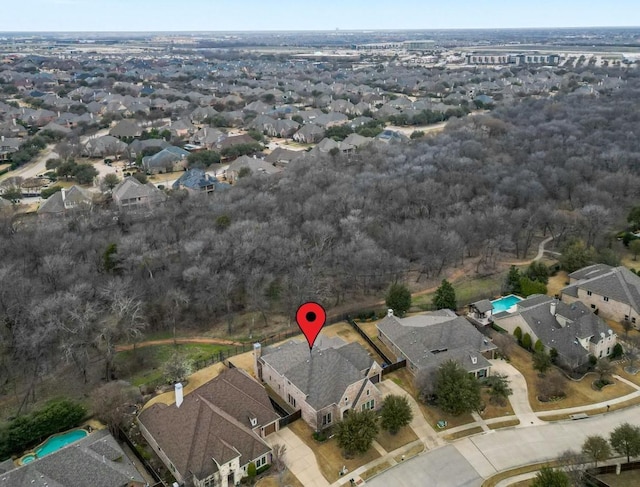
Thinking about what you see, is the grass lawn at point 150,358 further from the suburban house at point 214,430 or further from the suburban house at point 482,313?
the suburban house at point 482,313

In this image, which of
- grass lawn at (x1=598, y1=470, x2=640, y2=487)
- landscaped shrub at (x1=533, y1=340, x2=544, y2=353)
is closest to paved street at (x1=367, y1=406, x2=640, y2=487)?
grass lawn at (x1=598, y1=470, x2=640, y2=487)

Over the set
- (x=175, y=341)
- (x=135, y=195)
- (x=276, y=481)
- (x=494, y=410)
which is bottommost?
(x=175, y=341)

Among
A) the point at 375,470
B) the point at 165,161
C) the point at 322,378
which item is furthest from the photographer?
the point at 165,161

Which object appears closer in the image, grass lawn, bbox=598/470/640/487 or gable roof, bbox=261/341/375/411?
grass lawn, bbox=598/470/640/487

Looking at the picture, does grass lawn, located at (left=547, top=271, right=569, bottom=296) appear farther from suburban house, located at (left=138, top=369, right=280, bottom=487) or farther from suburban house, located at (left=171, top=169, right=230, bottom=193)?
suburban house, located at (left=171, top=169, right=230, bottom=193)

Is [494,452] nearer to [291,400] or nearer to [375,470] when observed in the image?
[375,470]

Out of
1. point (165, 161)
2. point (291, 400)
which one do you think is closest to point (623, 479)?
point (291, 400)

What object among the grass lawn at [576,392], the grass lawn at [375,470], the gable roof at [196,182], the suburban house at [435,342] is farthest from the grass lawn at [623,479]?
the gable roof at [196,182]
